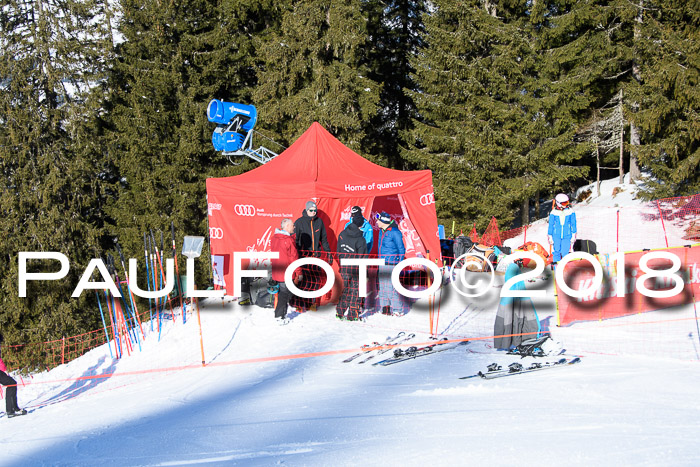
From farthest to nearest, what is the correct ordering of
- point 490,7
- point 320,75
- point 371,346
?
point 490,7 → point 320,75 → point 371,346

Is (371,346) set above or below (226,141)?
below

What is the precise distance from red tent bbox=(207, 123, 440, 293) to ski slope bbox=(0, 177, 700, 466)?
95.7 inches

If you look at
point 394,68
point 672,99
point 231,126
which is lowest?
point 231,126

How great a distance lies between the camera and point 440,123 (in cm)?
2111

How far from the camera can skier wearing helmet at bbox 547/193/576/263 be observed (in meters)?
10.2

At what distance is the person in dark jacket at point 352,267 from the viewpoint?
8.87 m

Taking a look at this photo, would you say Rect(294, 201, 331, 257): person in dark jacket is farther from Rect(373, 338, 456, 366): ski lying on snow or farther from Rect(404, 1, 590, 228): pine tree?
Rect(404, 1, 590, 228): pine tree

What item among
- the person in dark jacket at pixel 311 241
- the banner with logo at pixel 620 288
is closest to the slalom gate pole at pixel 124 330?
the person in dark jacket at pixel 311 241

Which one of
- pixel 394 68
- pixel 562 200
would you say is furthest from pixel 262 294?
pixel 394 68

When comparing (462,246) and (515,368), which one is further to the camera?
(462,246)

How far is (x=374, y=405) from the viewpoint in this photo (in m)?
5.21

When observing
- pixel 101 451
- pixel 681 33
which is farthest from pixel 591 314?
pixel 681 33

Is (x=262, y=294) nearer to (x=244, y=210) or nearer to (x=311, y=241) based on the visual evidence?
(x=311, y=241)

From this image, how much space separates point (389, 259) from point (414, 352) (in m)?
2.09
